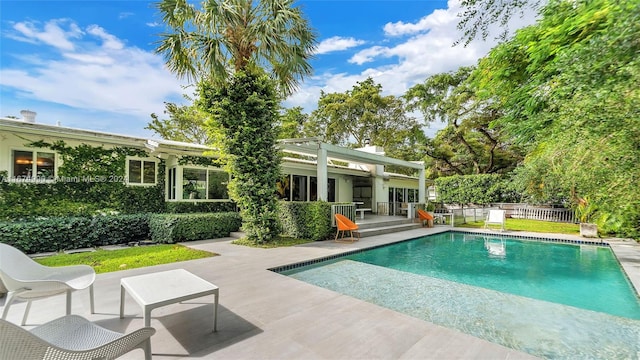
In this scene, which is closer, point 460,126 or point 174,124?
point 174,124

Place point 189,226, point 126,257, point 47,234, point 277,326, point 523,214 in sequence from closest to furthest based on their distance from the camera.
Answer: point 277,326 → point 126,257 → point 47,234 → point 189,226 → point 523,214

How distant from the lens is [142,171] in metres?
12.1

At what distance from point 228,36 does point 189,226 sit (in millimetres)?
6940

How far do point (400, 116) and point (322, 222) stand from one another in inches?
861

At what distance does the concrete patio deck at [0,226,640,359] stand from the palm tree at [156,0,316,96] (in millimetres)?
6778

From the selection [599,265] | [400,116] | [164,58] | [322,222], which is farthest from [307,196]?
[400,116]

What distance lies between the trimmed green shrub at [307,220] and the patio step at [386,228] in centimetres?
192

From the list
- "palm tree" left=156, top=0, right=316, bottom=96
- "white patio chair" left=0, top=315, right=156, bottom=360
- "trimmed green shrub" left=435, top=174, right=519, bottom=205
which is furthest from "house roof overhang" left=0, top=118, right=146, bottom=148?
"trimmed green shrub" left=435, top=174, right=519, bottom=205

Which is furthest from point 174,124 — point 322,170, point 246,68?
point 322,170

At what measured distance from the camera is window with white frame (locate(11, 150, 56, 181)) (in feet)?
30.8

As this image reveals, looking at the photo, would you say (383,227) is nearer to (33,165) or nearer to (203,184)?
(203,184)

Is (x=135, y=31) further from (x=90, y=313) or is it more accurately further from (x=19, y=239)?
(x=90, y=313)

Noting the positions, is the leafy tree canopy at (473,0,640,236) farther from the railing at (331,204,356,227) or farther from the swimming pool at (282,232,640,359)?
the railing at (331,204,356,227)

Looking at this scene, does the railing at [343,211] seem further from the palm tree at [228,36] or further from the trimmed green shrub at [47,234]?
the trimmed green shrub at [47,234]
